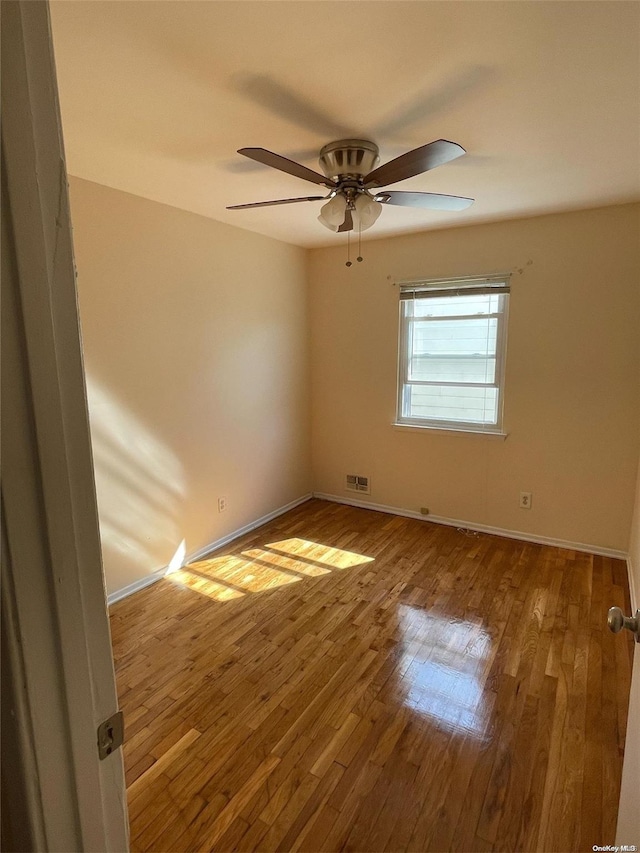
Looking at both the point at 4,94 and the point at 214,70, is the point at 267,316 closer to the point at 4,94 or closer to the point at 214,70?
the point at 214,70

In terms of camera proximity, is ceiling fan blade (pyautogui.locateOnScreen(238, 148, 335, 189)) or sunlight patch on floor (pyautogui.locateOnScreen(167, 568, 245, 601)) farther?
sunlight patch on floor (pyautogui.locateOnScreen(167, 568, 245, 601))

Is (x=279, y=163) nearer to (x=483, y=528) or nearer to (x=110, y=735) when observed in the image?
(x=110, y=735)

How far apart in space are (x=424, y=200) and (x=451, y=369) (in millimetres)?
1850

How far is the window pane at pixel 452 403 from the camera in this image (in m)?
3.66

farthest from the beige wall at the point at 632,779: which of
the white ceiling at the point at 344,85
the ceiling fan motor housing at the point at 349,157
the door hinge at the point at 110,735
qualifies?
the ceiling fan motor housing at the point at 349,157

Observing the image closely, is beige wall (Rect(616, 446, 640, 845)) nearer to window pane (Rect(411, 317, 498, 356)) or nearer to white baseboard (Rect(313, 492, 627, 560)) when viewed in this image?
white baseboard (Rect(313, 492, 627, 560))

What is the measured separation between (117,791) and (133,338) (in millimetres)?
2521

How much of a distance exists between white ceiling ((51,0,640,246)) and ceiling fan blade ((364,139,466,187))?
204 mm

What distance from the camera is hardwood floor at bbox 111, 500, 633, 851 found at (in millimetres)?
1505

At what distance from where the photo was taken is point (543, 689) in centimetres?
207

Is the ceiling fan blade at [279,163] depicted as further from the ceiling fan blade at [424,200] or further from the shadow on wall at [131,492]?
the shadow on wall at [131,492]

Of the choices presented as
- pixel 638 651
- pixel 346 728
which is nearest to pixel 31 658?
pixel 638 651

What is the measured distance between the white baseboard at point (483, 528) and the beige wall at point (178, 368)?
73 cm

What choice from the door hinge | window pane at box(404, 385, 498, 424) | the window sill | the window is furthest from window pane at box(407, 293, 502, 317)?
the door hinge
